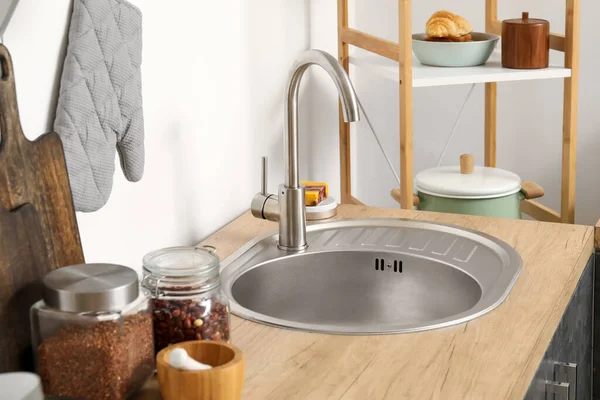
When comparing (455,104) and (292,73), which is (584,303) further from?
(455,104)

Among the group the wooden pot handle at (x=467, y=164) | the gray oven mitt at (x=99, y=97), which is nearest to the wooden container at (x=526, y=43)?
the wooden pot handle at (x=467, y=164)

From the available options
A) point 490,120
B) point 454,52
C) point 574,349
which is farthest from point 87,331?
point 490,120

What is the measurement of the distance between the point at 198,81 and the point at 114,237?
1.31ft

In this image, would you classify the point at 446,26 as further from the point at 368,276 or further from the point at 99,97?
the point at 99,97

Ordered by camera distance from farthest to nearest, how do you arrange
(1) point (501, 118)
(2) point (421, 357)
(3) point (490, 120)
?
(1) point (501, 118) → (3) point (490, 120) → (2) point (421, 357)

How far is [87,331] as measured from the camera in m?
Answer: 1.01

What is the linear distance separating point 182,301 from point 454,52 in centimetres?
128

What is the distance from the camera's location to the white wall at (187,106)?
1.25m

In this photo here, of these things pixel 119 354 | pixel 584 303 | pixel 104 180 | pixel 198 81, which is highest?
pixel 198 81

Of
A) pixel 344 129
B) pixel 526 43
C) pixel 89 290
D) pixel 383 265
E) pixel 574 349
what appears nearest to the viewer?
pixel 89 290

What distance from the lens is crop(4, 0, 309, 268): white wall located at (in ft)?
4.09

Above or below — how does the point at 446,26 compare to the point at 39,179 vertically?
above

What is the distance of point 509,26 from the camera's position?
2.21m

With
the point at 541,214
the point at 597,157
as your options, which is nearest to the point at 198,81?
the point at 541,214
